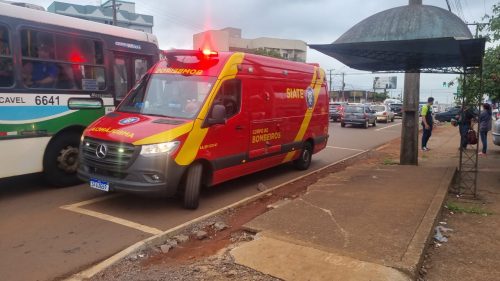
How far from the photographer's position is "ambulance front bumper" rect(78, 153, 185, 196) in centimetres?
613

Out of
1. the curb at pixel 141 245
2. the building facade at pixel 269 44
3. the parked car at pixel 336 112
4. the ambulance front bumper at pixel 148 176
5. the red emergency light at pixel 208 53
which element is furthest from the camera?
the building facade at pixel 269 44

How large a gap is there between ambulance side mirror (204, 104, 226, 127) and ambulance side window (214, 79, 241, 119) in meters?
0.29

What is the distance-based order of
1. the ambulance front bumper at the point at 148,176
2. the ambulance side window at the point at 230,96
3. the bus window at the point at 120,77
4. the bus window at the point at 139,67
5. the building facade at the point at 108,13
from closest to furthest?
the ambulance front bumper at the point at 148,176 → the ambulance side window at the point at 230,96 → the bus window at the point at 120,77 → the bus window at the point at 139,67 → the building facade at the point at 108,13

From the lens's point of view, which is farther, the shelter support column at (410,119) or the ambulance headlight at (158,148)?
the shelter support column at (410,119)

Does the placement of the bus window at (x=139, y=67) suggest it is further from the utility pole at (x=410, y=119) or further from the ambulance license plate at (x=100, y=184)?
the utility pole at (x=410, y=119)

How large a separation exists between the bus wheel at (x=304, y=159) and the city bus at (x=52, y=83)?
421 cm

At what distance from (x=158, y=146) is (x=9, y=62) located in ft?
9.12

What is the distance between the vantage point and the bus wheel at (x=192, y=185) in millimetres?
6617

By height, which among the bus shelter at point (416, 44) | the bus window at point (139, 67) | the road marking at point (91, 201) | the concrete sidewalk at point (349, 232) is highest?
the bus shelter at point (416, 44)

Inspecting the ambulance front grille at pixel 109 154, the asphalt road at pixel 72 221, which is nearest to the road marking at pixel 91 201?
the asphalt road at pixel 72 221

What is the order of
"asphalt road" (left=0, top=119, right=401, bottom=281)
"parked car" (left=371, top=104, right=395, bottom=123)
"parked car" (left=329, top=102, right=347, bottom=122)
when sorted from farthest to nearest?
"parked car" (left=371, top=104, right=395, bottom=123), "parked car" (left=329, top=102, right=347, bottom=122), "asphalt road" (left=0, top=119, right=401, bottom=281)

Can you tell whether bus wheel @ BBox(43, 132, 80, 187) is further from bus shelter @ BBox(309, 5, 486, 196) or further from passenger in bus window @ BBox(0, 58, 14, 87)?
bus shelter @ BBox(309, 5, 486, 196)

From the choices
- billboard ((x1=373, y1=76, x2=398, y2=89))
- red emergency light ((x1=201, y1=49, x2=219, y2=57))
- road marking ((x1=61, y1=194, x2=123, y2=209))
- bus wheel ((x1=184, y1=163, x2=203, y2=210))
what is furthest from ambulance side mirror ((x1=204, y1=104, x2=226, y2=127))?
billboard ((x1=373, y1=76, x2=398, y2=89))

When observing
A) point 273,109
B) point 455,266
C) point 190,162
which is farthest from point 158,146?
point 455,266
